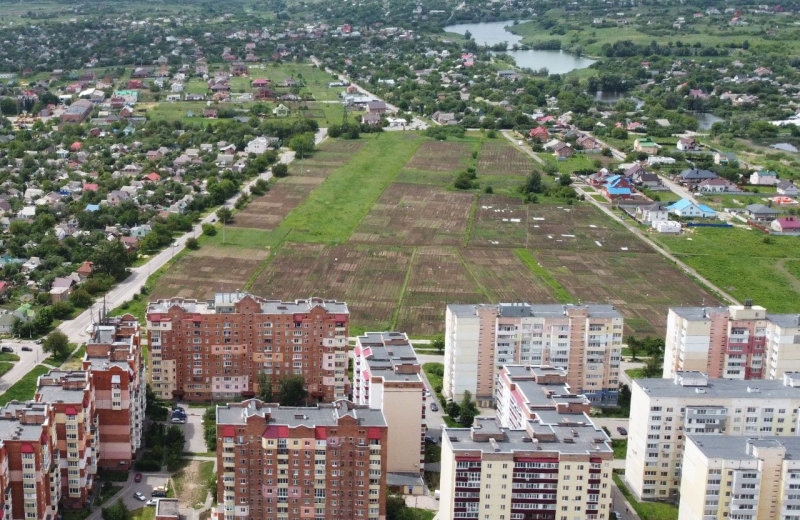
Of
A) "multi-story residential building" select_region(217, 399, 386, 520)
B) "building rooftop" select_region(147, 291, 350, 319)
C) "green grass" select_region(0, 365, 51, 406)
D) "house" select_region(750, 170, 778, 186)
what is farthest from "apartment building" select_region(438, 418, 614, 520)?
"house" select_region(750, 170, 778, 186)

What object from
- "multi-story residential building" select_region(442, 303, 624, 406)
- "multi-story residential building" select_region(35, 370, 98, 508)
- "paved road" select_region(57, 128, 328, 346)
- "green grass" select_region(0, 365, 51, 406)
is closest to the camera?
"multi-story residential building" select_region(35, 370, 98, 508)

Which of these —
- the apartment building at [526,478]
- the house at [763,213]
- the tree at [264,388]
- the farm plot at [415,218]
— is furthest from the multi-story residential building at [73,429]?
the house at [763,213]

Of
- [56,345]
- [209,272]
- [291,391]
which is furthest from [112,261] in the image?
[291,391]

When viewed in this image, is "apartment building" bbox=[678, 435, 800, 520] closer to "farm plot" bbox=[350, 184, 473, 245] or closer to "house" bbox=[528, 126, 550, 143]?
"farm plot" bbox=[350, 184, 473, 245]

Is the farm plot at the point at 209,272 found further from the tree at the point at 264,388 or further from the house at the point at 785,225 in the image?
Answer: the house at the point at 785,225

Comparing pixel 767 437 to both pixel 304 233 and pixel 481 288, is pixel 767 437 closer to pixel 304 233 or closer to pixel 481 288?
pixel 481 288

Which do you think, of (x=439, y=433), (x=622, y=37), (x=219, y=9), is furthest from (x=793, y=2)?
(x=439, y=433)

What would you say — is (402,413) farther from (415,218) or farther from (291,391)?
(415,218)
